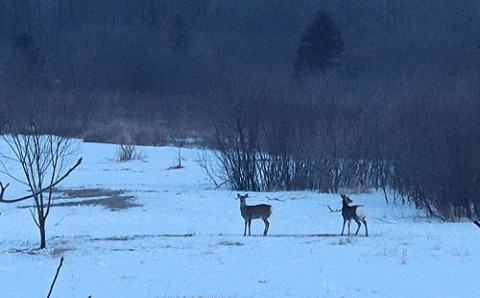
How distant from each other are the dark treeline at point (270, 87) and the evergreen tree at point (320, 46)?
115cm

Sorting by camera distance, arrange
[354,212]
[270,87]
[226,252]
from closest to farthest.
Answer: [226,252] < [354,212] < [270,87]

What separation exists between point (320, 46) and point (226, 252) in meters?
43.2

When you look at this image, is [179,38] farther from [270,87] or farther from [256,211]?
[256,211]

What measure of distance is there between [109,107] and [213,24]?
30897mm

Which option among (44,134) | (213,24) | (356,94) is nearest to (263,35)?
(213,24)

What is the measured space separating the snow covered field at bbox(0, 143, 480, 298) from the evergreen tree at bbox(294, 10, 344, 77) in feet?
103

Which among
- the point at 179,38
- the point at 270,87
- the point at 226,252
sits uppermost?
the point at 179,38

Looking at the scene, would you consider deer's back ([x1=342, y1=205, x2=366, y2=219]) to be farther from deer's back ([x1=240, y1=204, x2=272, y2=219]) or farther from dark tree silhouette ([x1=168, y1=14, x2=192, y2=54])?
dark tree silhouette ([x1=168, y1=14, x2=192, y2=54])

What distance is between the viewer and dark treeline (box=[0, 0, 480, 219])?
22375mm

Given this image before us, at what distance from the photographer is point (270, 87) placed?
2845cm

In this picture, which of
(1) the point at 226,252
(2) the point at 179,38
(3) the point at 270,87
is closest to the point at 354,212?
(1) the point at 226,252

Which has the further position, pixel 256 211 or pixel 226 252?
pixel 256 211

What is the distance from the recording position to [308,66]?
53688 mm

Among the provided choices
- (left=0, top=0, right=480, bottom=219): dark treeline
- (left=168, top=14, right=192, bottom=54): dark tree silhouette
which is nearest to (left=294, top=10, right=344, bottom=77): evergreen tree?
(left=0, top=0, right=480, bottom=219): dark treeline
